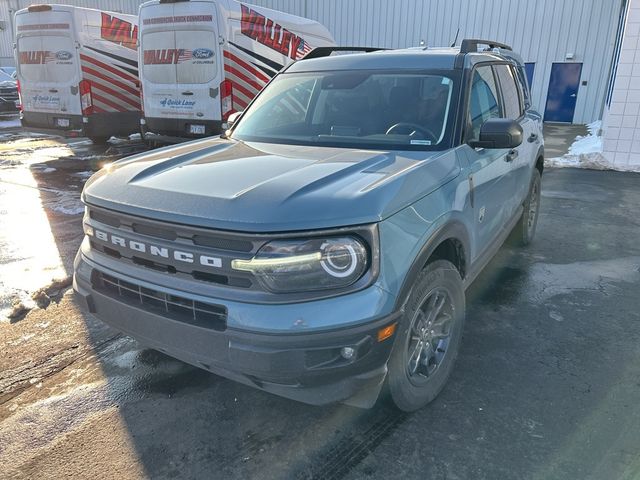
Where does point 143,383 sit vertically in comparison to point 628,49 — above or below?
below

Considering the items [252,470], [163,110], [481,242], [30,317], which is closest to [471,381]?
[481,242]

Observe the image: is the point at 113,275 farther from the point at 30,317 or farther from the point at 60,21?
the point at 60,21

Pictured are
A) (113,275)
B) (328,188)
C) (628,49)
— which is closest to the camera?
(328,188)

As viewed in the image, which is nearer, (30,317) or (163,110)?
(30,317)

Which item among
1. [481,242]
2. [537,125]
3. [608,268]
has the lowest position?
[608,268]

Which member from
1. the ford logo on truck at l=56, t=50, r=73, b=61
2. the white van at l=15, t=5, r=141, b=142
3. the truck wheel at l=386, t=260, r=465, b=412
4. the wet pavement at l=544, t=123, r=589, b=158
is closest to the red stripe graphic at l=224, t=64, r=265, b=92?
the white van at l=15, t=5, r=141, b=142

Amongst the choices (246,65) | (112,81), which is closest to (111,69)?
(112,81)

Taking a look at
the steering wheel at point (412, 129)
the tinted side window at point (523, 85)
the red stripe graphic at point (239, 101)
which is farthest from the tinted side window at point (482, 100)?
the red stripe graphic at point (239, 101)

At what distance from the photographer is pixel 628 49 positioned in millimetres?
9586

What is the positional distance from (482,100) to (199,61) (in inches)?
287

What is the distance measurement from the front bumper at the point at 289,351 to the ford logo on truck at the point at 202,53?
A: 315 inches

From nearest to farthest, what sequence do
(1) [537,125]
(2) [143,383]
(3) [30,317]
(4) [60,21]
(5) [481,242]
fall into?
1. (2) [143,383]
2. (5) [481,242]
3. (3) [30,317]
4. (1) [537,125]
5. (4) [60,21]

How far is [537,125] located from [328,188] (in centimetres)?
390

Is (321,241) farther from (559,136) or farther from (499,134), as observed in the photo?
(559,136)
